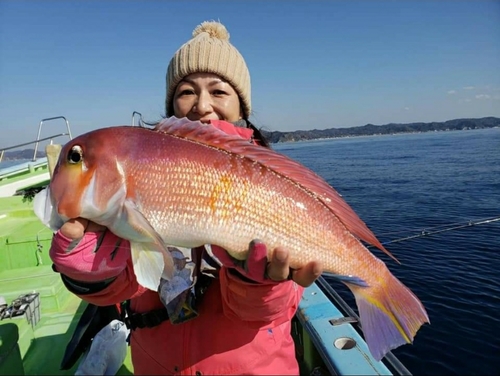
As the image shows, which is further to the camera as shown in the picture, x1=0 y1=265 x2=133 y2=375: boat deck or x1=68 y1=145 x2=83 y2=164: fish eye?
x1=0 y1=265 x2=133 y2=375: boat deck

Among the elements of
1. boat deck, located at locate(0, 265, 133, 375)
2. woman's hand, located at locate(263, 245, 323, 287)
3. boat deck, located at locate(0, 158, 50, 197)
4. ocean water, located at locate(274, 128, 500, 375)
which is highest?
woman's hand, located at locate(263, 245, 323, 287)

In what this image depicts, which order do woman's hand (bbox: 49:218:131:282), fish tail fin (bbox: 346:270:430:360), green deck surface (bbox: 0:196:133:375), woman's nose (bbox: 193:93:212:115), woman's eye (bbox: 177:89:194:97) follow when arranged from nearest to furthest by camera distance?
woman's hand (bbox: 49:218:131:282)
fish tail fin (bbox: 346:270:430:360)
woman's nose (bbox: 193:93:212:115)
woman's eye (bbox: 177:89:194:97)
green deck surface (bbox: 0:196:133:375)

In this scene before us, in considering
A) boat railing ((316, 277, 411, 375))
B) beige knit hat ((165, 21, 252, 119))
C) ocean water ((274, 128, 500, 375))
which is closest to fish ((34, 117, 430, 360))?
boat railing ((316, 277, 411, 375))

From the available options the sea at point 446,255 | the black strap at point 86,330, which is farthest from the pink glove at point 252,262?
the sea at point 446,255

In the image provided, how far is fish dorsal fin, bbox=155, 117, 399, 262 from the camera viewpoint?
1903 mm

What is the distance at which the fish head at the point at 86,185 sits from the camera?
170 cm

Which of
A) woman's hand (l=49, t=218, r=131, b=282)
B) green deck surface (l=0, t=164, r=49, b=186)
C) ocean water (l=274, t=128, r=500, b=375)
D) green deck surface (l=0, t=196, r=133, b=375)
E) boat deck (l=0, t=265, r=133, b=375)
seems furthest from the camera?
green deck surface (l=0, t=164, r=49, b=186)

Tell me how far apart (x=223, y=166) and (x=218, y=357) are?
1.17 m

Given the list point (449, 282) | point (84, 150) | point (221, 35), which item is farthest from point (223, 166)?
point (449, 282)

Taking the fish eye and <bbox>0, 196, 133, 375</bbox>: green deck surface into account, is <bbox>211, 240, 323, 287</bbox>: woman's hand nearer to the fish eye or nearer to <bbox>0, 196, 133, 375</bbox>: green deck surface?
the fish eye

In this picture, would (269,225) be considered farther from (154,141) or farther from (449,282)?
(449,282)

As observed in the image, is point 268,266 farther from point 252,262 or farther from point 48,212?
point 48,212

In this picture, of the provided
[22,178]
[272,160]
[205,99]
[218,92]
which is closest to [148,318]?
[272,160]

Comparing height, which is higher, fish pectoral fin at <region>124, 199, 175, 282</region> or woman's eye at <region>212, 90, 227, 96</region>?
woman's eye at <region>212, 90, 227, 96</region>
